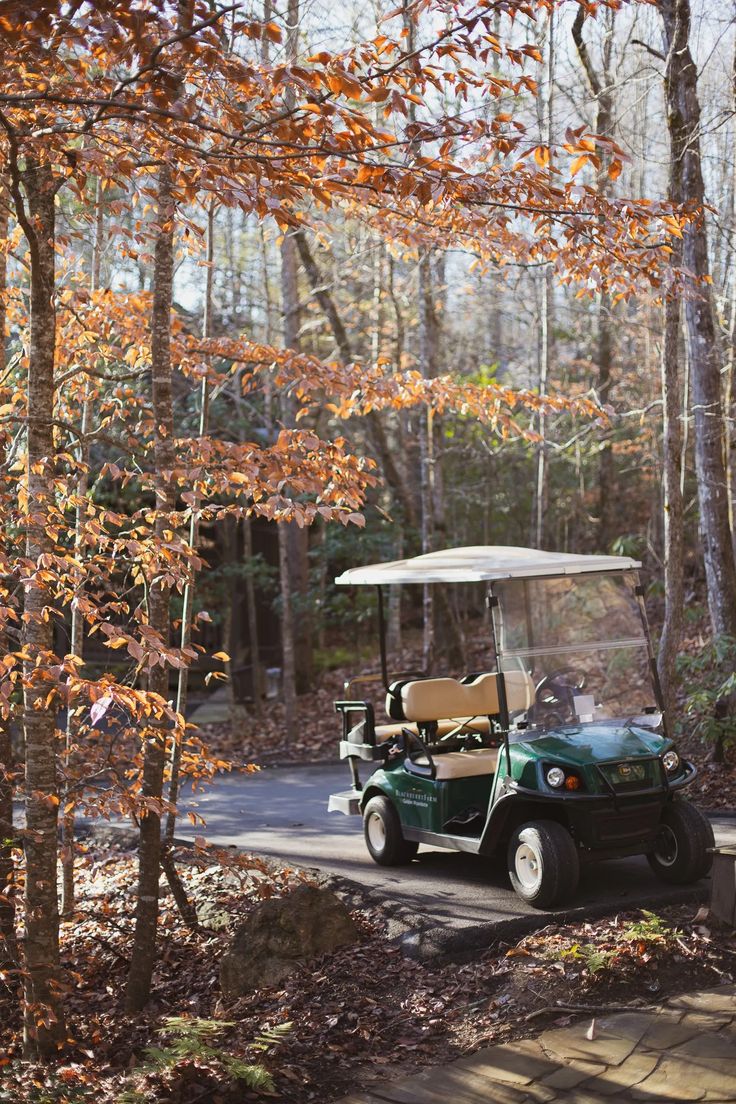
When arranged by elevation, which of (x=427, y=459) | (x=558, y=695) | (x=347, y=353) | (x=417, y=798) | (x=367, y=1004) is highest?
(x=347, y=353)

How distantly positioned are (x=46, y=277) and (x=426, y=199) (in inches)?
86.8

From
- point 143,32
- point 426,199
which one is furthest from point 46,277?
point 426,199

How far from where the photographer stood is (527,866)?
22.5 ft

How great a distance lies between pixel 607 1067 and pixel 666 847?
239cm

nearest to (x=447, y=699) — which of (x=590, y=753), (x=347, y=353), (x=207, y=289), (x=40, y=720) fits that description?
(x=590, y=753)

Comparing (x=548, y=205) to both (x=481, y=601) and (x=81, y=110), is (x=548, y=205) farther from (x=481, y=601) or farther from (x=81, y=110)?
(x=481, y=601)

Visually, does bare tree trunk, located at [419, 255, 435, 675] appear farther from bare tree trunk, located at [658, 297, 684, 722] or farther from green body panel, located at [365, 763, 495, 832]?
green body panel, located at [365, 763, 495, 832]

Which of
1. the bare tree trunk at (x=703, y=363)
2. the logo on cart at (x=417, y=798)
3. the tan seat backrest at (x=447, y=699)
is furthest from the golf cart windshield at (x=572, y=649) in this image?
the bare tree trunk at (x=703, y=363)

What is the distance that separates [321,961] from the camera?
265 inches

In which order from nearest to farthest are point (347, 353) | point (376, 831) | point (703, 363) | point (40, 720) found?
point (40, 720) → point (376, 831) → point (703, 363) → point (347, 353)

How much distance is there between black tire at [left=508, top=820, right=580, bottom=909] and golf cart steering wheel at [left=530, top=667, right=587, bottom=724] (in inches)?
27.7

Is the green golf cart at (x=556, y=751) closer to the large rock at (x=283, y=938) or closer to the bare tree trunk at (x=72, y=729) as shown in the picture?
the large rock at (x=283, y=938)

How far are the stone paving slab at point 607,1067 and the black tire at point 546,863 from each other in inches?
46.8

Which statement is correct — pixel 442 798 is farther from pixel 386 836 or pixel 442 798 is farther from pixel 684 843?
pixel 684 843
